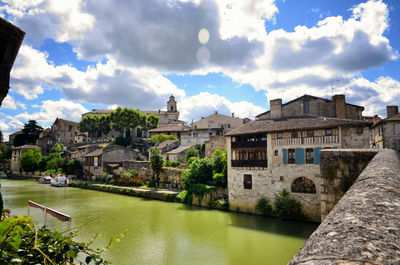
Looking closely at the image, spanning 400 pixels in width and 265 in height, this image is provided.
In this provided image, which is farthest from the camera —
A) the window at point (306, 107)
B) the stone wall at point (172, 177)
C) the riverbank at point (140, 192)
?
the stone wall at point (172, 177)

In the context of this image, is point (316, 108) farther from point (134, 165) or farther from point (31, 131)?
point (31, 131)

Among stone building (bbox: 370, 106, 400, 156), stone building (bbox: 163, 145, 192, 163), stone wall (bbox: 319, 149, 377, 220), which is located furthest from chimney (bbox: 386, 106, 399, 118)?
stone building (bbox: 163, 145, 192, 163)

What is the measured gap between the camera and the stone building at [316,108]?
2233cm

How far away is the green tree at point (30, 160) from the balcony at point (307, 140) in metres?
49.7

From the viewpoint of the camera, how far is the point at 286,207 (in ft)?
54.9

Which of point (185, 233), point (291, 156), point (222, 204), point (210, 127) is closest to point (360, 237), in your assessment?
point (185, 233)

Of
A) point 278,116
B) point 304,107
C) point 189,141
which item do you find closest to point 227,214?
point 278,116

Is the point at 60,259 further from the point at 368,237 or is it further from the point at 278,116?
the point at 278,116

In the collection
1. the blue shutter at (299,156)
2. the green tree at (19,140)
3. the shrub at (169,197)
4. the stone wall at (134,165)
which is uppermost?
the green tree at (19,140)

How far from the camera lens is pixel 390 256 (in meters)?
1.13

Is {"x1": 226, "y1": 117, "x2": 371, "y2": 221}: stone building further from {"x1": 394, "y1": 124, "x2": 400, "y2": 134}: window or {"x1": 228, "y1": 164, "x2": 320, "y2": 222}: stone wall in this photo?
{"x1": 394, "y1": 124, "x2": 400, "y2": 134}: window

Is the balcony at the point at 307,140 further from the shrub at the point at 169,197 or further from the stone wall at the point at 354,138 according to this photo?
the shrub at the point at 169,197

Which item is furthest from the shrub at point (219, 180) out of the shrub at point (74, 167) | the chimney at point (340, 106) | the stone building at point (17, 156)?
the stone building at point (17, 156)

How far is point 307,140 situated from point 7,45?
1696 centimetres
